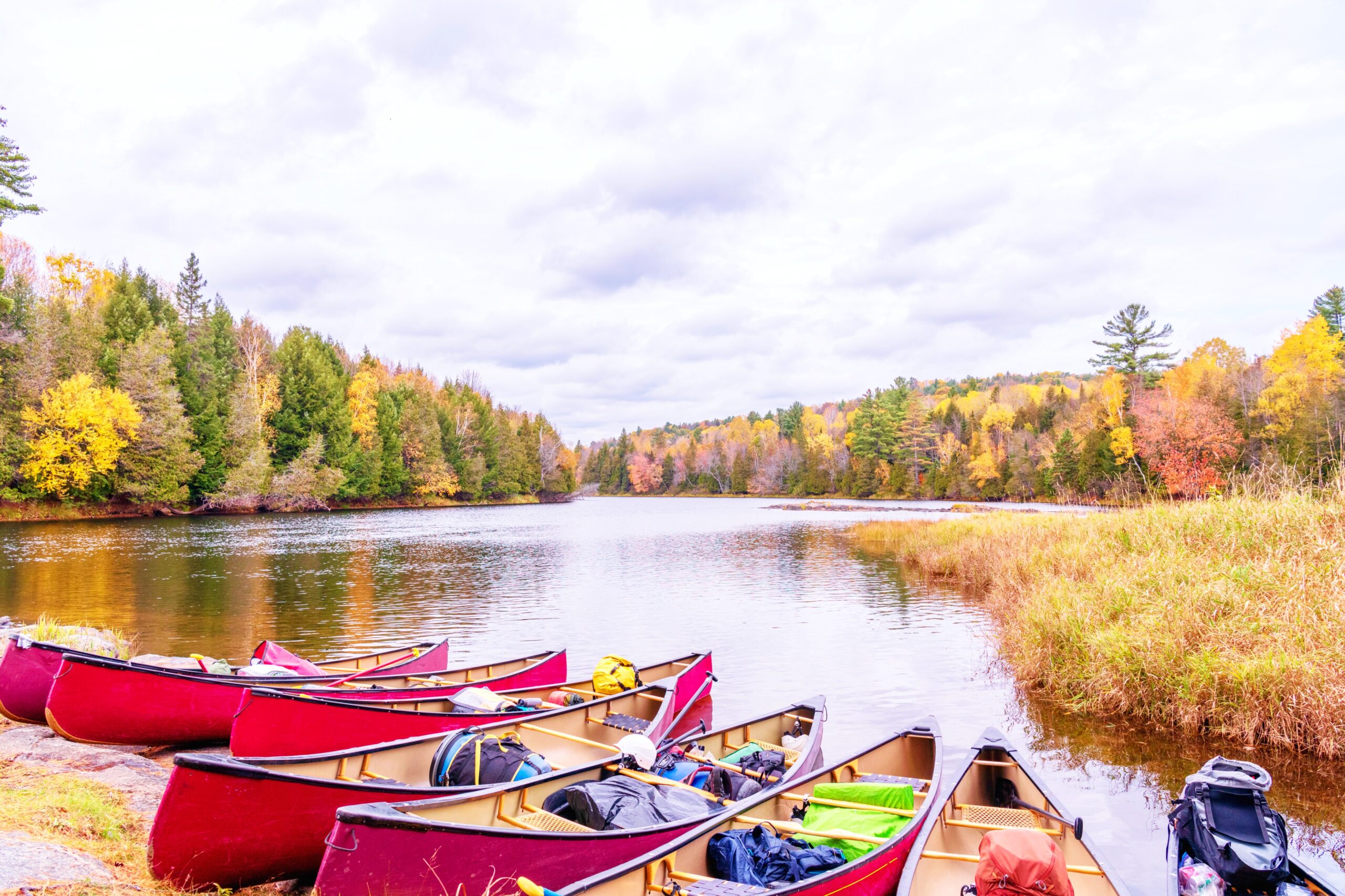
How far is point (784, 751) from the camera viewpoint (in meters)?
8.38

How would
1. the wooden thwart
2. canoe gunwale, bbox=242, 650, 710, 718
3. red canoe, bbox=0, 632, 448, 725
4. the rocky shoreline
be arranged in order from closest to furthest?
the rocky shoreline → the wooden thwart → canoe gunwale, bbox=242, 650, 710, 718 → red canoe, bbox=0, 632, 448, 725

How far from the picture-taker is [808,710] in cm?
959

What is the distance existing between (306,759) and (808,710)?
6149mm

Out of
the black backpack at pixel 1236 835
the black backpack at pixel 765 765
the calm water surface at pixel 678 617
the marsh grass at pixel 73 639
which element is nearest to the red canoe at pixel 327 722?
the black backpack at pixel 765 765

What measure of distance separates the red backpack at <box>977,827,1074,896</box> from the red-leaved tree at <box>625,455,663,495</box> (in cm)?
15382

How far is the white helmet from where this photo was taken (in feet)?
22.6

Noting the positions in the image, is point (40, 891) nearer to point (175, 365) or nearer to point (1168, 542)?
point (1168, 542)

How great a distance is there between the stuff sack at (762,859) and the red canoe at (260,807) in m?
1.55

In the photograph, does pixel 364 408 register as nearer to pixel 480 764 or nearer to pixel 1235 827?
pixel 480 764

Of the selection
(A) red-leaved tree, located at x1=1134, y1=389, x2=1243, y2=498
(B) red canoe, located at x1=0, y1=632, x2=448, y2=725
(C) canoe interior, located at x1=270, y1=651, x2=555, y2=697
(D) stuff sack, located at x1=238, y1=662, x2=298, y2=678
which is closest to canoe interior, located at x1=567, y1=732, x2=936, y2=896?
(C) canoe interior, located at x1=270, y1=651, x2=555, y2=697

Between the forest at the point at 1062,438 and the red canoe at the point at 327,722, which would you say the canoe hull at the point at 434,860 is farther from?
the forest at the point at 1062,438

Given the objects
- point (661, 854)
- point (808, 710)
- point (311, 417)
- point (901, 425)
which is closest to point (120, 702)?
point (661, 854)

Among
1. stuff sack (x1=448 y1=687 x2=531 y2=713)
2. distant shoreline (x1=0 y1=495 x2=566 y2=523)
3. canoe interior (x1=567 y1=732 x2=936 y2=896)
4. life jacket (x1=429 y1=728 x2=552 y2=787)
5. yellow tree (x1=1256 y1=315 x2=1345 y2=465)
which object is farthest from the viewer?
distant shoreline (x1=0 y1=495 x2=566 y2=523)

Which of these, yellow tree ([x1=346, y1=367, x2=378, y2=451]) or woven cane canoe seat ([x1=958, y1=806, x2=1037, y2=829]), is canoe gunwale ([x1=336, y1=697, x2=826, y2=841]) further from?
yellow tree ([x1=346, y1=367, x2=378, y2=451])
